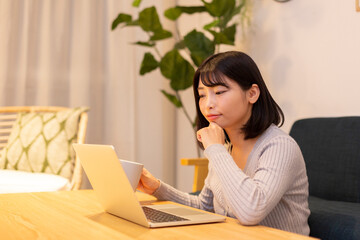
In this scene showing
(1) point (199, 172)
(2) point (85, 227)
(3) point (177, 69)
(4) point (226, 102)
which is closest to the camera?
(2) point (85, 227)

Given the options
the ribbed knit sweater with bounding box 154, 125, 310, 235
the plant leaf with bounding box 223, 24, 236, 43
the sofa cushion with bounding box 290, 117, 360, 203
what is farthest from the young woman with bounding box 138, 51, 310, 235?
the plant leaf with bounding box 223, 24, 236, 43

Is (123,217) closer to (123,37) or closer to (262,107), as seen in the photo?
(262,107)

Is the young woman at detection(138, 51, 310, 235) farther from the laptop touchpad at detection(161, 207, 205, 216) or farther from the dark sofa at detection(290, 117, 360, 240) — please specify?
the dark sofa at detection(290, 117, 360, 240)

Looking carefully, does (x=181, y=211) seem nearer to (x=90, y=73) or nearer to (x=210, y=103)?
(x=210, y=103)

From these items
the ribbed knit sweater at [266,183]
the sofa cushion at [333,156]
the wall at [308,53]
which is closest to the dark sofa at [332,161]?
the sofa cushion at [333,156]

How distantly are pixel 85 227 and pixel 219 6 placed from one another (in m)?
1.97

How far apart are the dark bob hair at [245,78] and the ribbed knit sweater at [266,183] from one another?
0.10ft

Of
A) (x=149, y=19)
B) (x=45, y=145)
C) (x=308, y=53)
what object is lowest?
(x=45, y=145)

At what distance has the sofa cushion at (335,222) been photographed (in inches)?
53.8

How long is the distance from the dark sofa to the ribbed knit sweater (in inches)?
16.4

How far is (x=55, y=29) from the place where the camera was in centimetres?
334

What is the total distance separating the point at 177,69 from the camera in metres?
2.95

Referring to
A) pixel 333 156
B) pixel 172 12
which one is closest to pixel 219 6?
pixel 172 12

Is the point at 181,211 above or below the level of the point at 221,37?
below
